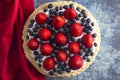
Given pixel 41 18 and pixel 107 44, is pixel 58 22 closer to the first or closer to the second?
pixel 41 18

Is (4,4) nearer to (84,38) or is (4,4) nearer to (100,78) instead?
(84,38)

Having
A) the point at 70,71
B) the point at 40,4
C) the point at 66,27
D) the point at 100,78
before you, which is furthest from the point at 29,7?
the point at 100,78

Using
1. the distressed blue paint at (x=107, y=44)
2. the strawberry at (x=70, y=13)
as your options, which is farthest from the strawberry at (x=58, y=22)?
the distressed blue paint at (x=107, y=44)

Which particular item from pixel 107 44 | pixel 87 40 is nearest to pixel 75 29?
pixel 87 40

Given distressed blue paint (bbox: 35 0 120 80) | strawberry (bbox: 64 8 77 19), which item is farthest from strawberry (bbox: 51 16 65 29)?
distressed blue paint (bbox: 35 0 120 80)

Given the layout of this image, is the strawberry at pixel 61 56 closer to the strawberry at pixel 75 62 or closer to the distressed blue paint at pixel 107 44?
the strawberry at pixel 75 62
